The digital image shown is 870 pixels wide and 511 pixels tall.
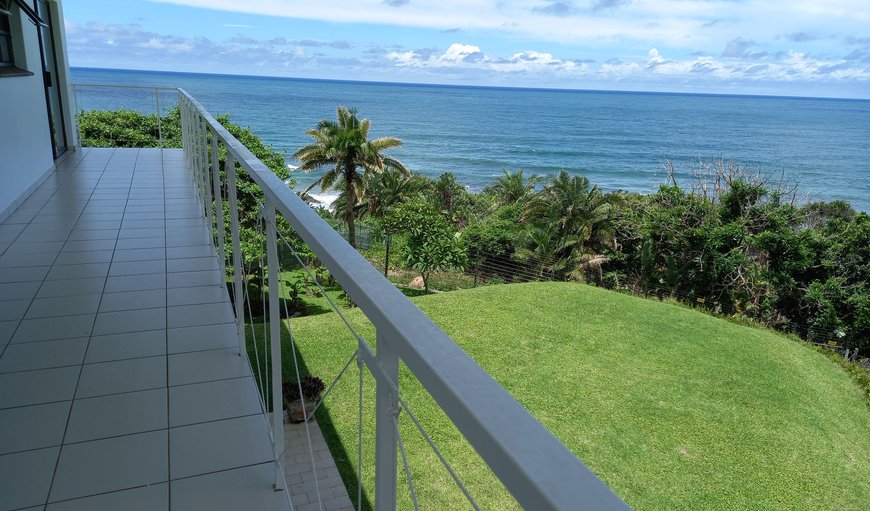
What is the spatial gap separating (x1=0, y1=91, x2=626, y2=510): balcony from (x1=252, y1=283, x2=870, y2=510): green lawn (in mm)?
3925

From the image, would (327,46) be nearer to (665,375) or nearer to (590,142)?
(590,142)

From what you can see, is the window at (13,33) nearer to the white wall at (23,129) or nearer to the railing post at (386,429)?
the white wall at (23,129)

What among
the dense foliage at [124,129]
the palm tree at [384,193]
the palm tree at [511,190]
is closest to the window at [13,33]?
the dense foliage at [124,129]

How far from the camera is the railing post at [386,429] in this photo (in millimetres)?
729

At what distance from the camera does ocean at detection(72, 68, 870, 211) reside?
47.4 m

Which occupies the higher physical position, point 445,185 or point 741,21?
point 741,21

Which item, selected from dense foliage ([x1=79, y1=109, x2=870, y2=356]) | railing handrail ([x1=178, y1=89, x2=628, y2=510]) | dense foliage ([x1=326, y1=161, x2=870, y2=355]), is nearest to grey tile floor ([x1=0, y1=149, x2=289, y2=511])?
railing handrail ([x1=178, y1=89, x2=628, y2=510])

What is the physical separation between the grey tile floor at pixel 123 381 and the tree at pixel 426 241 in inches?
487

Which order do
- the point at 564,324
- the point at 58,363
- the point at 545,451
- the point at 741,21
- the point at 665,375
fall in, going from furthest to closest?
the point at 741,21
the point at 564,324
the point at 665,375
the point at 58,363
the point at 545,451

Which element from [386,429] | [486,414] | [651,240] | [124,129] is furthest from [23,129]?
[651,240]

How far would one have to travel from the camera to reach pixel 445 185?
28984 millimetres

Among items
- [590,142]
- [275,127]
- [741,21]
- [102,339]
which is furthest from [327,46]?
[102,339]

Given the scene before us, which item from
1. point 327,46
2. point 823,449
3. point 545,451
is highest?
point 327,46

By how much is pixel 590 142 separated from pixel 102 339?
63281 millimetres
